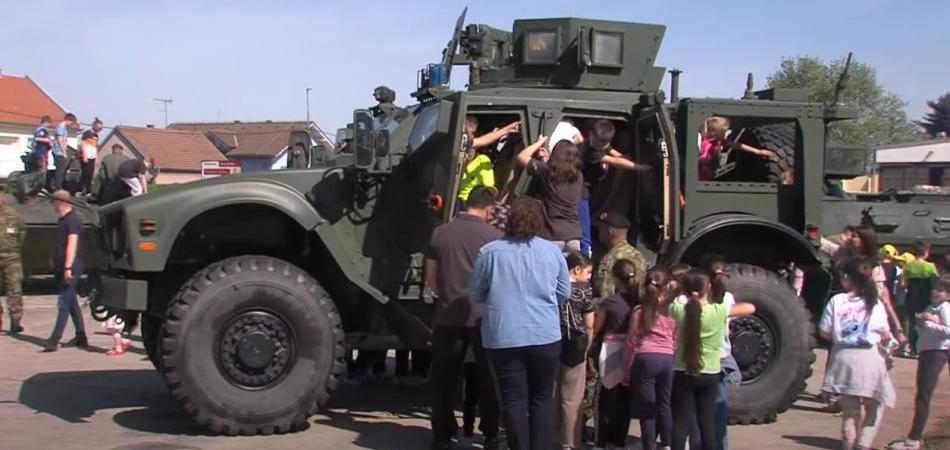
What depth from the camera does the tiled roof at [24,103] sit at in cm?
4888

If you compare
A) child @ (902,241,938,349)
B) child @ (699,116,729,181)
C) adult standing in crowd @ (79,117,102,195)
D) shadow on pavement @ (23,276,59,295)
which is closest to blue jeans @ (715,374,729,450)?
child @ (699,116,729,181)

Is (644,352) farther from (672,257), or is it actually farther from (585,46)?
(585,46)

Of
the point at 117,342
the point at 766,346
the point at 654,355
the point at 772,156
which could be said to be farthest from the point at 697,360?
the point at 117,342

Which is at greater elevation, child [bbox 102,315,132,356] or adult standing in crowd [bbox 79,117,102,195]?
adult standing in crowd [bbox 79,117,102,195]

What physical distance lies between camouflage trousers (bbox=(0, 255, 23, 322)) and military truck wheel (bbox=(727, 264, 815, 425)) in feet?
27.0

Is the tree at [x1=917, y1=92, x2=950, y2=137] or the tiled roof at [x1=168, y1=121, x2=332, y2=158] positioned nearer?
the tiled roof at [x1=168, y1=121, x2=332, y2=158]

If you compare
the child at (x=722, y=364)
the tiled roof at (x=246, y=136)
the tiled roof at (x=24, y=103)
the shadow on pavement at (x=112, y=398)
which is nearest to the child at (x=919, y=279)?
the child at (x=722, y=364)

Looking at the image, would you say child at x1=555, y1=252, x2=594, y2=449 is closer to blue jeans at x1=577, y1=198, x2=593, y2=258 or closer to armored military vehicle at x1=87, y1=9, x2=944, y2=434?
blue jeans at x1=577, y1=198, x2=593, y2=258

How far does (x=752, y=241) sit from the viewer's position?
805 cm

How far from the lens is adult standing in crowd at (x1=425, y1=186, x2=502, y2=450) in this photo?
6.46 meters

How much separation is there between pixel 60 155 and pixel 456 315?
12.5 m

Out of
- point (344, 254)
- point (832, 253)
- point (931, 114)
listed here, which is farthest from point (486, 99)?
point (931, 114)

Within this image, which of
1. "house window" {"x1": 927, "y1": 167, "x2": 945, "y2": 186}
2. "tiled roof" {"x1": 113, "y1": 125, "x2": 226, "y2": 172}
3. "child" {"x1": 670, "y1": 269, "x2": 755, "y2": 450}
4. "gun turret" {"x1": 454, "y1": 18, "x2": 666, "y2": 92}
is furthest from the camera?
"tiled roof" {"x1": 113, "y1": 125, "x2": 226, "y2": 172}

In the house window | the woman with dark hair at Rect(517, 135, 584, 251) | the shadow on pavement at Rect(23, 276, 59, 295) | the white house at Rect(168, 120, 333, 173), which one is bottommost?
the shadow on pavement at Rect(23, 276, 59, 295)
